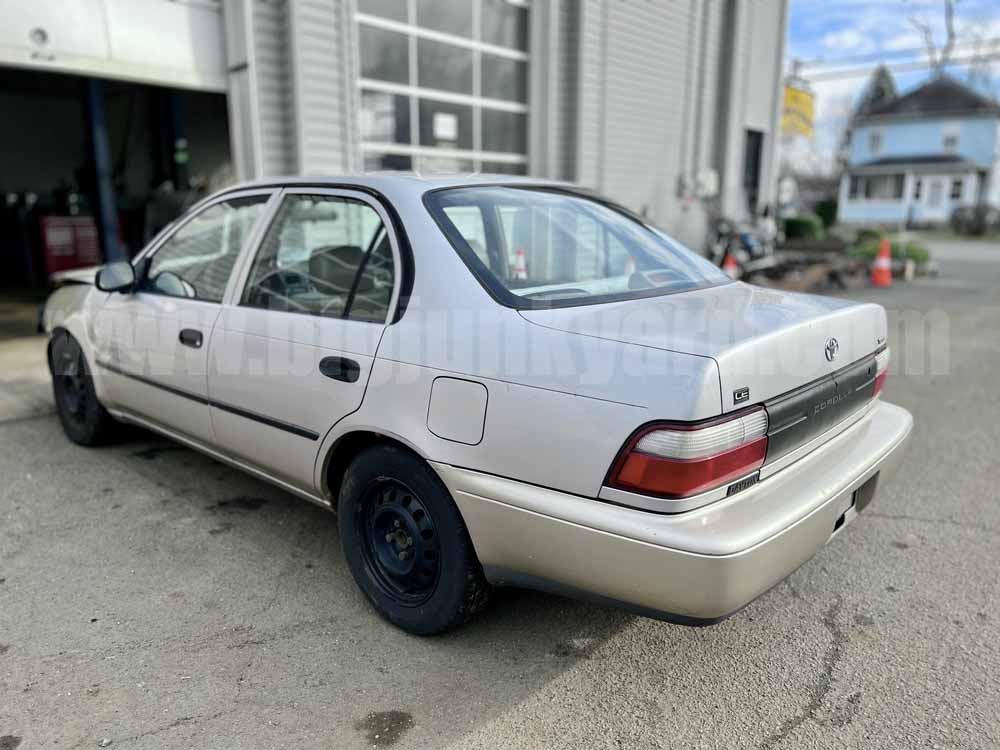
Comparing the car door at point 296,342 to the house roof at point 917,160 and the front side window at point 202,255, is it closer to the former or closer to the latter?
the front side window at point 202,255

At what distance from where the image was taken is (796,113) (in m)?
17.7

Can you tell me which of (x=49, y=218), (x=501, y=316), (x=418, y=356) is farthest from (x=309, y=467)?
(x=49, y=218)

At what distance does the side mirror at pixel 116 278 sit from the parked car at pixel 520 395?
19 mm

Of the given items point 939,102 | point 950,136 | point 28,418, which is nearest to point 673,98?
point 28,418

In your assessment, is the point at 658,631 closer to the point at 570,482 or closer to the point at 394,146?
the point at 570,482

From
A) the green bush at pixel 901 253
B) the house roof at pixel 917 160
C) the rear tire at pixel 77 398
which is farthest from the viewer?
the house roof at pixel 917 160

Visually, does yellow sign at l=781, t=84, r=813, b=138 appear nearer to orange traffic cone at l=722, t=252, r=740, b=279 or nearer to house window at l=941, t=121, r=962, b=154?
orange traffic cone at l=722, t=252, r=740, b=279

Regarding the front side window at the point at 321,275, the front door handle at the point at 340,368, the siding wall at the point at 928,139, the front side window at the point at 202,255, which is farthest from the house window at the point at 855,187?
the front door handle at the point at 340,368

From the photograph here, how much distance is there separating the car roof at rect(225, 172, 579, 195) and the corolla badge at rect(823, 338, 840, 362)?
4.73ft

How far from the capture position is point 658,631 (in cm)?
282

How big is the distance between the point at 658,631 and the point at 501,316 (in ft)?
4.24

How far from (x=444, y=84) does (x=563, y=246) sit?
6.62 meters

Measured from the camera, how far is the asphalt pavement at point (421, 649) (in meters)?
2.29

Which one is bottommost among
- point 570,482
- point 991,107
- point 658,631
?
point 658,631
